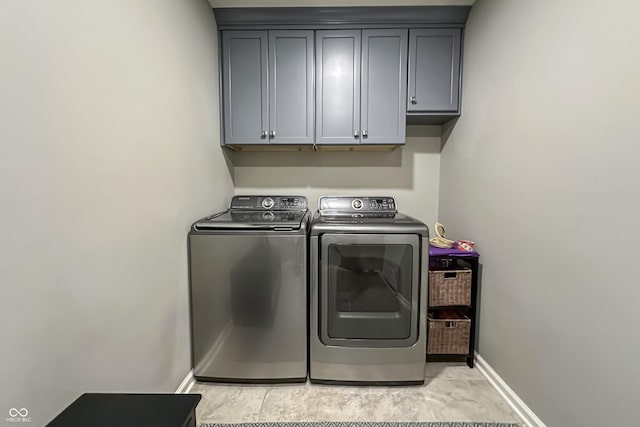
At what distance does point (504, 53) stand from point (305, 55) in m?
1.32

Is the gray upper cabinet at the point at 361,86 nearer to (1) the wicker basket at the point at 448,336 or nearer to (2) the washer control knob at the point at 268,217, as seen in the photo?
(2) the washer control knob at the point at 268,217

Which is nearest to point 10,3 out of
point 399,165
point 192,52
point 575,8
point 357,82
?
point 192,52

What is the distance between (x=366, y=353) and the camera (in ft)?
5.34

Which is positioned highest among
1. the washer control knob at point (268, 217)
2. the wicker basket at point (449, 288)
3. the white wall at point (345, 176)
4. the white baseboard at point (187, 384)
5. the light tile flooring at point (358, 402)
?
the white wall at point (345, 176)

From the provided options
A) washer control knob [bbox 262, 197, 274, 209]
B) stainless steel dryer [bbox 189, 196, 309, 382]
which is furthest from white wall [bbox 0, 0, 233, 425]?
washer control knob [bbox 262, 197, 274, 209]

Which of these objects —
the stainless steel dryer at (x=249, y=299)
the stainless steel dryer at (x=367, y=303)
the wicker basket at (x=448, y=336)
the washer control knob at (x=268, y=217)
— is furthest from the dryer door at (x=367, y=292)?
the washer control knob at (x=268, y=217)

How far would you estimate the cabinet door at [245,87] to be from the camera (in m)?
2.00

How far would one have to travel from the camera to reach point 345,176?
8.09 ft

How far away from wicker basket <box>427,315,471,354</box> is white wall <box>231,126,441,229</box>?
3.17ft

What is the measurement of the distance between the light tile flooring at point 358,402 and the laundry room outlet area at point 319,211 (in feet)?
0.04

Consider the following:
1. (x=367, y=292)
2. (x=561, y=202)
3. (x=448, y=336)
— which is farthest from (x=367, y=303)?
(x=561, y=202)

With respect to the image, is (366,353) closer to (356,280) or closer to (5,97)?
(356,280)

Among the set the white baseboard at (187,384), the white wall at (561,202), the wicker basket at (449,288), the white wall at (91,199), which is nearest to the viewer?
the white wall at (91,199)

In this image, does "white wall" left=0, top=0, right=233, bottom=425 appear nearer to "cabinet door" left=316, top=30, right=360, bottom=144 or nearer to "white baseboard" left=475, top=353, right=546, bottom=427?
"cabinet door" left=316, top=30, right=360, bottom=144
